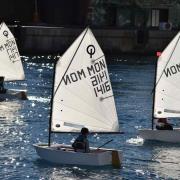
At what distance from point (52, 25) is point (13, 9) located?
55.4 ft

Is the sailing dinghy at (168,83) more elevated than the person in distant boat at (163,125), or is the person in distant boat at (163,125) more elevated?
the sailing dinghy at (168,83)

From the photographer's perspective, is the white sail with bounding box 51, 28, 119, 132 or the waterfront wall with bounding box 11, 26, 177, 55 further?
the waterfront wall with bounding box 11, 26, 177, 55

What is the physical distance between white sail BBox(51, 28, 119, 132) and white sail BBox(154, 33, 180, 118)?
29.4 feet

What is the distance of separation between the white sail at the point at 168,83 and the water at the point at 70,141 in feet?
8.70

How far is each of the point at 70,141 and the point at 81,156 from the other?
1153cm

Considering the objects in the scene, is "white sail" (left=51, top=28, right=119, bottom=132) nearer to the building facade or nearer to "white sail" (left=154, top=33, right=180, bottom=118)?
"white sail" (left=154, top=33, right=180, bottom=118)

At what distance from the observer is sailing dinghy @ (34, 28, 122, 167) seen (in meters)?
53.7

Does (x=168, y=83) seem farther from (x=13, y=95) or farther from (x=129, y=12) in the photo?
(x=129, y=12)

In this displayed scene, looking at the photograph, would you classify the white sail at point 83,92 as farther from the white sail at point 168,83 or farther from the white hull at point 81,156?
the white sail at point 168,83

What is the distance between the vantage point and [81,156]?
170 ft

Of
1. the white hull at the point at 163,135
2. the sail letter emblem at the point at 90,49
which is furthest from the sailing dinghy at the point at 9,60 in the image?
the sail letter emblem at the point at 90,49

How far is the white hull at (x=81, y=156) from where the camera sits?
51.6m

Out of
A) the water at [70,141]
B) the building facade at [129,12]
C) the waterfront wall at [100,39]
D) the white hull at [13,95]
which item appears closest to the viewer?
the water at [70,141]

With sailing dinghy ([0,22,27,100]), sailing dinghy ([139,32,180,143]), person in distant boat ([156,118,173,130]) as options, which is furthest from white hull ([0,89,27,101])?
person in distant boat ([156,118,173,130])
